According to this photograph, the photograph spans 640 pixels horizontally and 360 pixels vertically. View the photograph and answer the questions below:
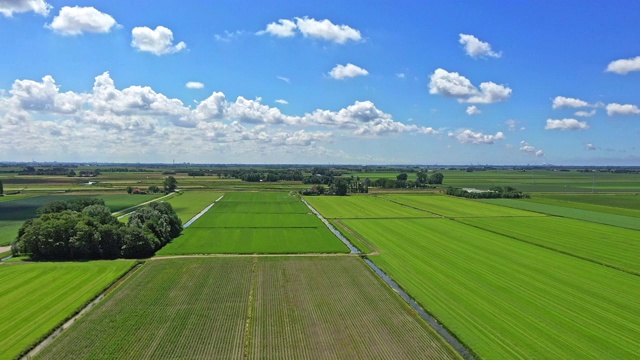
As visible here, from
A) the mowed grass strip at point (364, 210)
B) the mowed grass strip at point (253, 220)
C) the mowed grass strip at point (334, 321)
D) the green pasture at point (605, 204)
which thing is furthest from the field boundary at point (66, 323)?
the green pasture at point (605, 204)

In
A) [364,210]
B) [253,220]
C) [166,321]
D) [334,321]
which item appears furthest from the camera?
[364,210]

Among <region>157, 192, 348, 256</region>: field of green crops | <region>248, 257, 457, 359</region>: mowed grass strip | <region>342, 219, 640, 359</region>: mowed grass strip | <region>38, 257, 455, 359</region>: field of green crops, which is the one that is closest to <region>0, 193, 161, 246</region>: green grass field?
<region>157, 192, 348, 256</region>: field of green crops

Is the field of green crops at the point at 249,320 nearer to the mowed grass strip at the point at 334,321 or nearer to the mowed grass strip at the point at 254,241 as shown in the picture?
the mowed grass strip at the point at 334,321

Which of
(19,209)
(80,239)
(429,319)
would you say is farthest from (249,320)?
(19,209)

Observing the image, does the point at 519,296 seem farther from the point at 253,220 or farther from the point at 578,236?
the point at 253,220

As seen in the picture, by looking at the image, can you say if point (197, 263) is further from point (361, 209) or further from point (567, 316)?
point (361, 209)

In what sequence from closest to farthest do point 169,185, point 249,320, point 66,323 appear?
1. point 66,323
2. point 249,320
3. point 169,185
